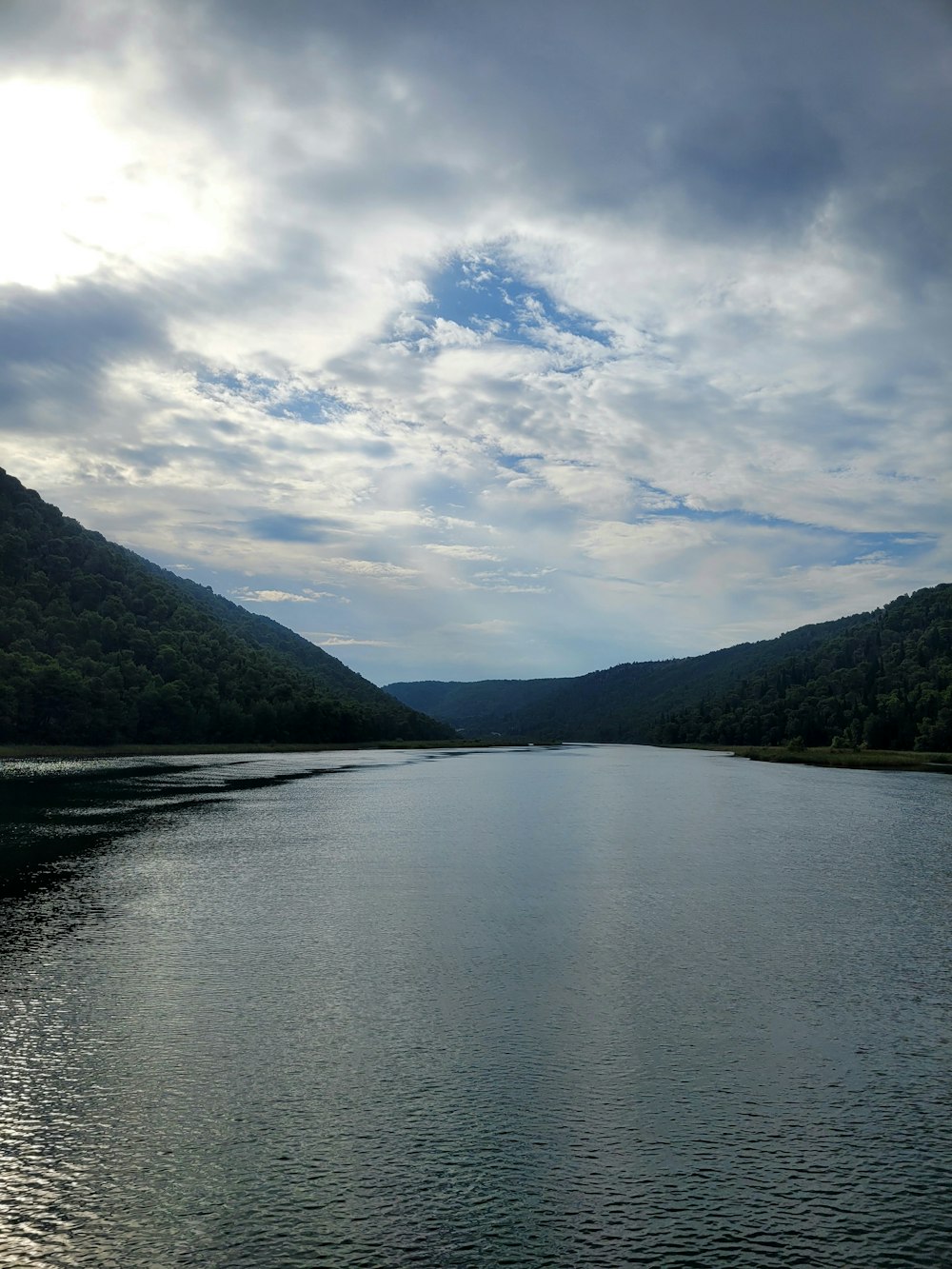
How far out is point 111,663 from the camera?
144 m

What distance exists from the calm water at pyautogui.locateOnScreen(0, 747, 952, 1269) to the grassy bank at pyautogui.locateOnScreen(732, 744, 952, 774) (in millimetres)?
96163

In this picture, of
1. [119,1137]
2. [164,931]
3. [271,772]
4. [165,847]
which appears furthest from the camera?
[271,772]

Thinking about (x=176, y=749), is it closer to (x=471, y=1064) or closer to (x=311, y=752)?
(x=311, y=752)

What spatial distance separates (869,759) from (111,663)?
385 ft

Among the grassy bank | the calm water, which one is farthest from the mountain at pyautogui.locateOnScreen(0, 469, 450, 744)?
the calm water

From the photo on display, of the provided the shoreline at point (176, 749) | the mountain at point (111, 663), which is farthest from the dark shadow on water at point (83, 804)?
the mountain at point (111, 663)

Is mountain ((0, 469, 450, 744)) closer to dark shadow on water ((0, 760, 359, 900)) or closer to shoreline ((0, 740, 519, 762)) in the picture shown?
shoreline ((0, 740, 519, 762))

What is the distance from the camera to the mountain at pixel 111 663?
122625 mm

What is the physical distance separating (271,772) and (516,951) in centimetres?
7917

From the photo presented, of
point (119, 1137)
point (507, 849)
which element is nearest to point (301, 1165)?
point (119, 1137)

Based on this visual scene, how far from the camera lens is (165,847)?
3834 cm

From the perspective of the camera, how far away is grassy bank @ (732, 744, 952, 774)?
12138cm

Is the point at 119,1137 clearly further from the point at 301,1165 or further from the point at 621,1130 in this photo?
the point at 621,1130

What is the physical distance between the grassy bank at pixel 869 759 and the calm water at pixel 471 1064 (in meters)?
96.2
